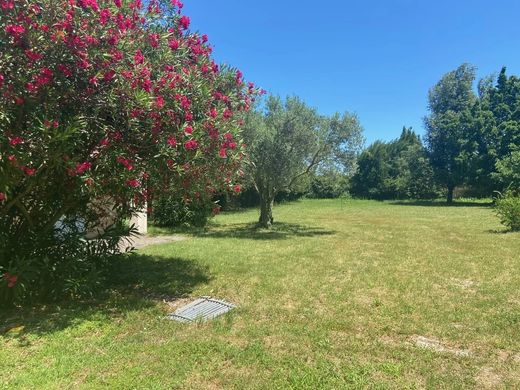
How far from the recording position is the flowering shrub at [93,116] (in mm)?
4203

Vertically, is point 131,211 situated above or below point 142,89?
below

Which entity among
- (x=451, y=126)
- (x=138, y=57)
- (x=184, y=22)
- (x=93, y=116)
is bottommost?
(x=93, y=116)

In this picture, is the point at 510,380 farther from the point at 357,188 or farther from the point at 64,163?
the point at 357,188

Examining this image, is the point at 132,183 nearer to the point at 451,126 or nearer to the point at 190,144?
the point at 190,144

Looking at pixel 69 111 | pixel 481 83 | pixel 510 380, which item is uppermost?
pixel 481 83

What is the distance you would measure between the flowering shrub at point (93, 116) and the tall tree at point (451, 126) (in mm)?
30140

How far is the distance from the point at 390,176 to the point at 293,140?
117 feet

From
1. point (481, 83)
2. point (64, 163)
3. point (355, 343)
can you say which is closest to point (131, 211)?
point (64, 163)

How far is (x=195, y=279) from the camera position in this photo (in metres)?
7.05

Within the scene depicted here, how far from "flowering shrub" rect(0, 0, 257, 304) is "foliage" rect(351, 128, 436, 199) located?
35602 mm

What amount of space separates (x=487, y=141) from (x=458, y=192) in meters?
10.7

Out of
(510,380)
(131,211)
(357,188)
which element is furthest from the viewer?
(357,188)

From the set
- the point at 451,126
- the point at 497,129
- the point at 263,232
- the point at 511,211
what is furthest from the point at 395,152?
the point at 263,232

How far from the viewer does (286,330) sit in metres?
4.50
